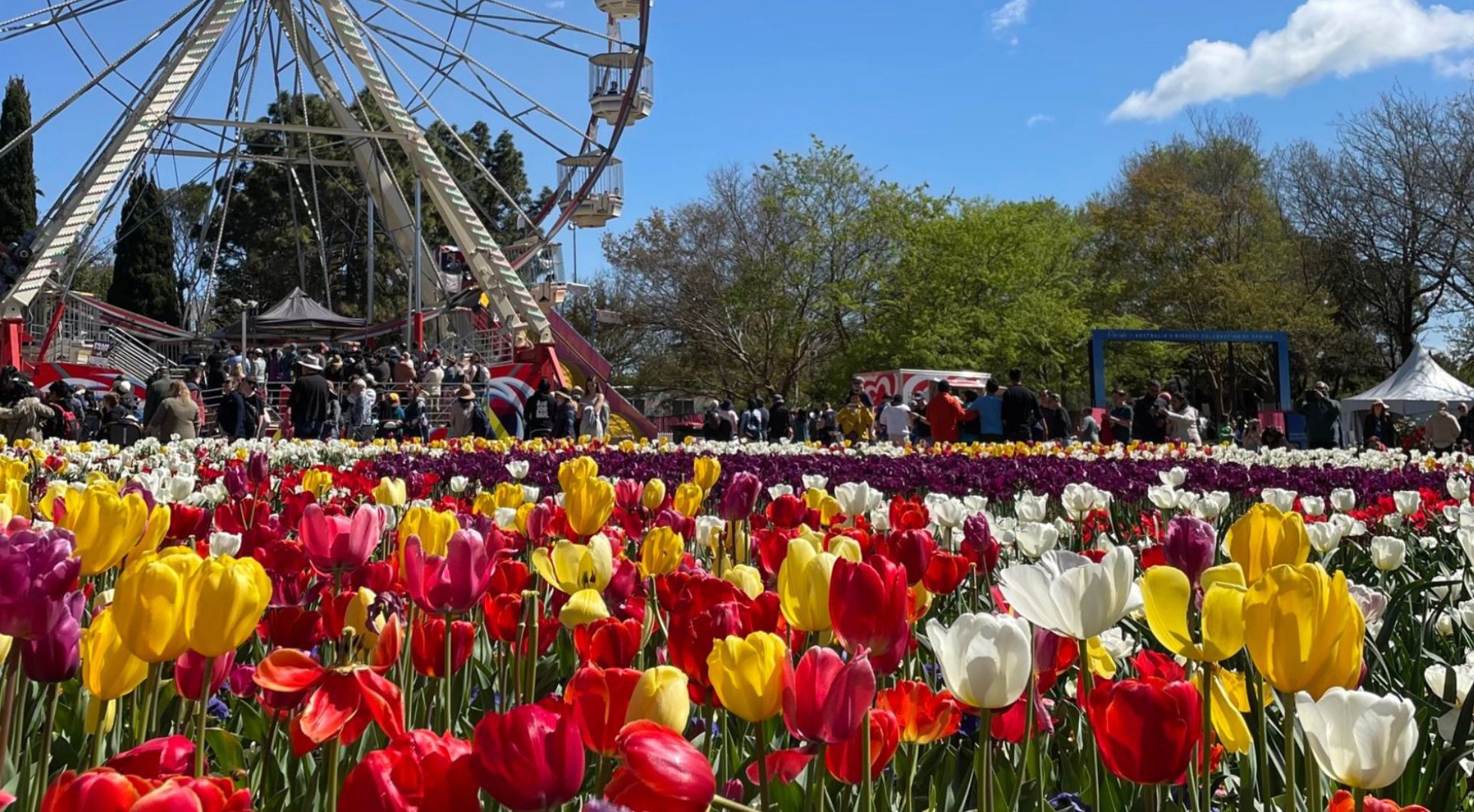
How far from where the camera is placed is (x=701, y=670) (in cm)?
133

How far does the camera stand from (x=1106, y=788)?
147 centimetres

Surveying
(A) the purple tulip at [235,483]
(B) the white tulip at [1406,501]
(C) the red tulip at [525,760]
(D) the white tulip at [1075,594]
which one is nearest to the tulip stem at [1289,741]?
(D) the white tulip at [1075,594]

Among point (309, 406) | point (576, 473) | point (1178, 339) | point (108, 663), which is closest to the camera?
point (108, 663)

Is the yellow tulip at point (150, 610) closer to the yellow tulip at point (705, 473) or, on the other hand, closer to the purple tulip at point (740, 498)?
the purple tulip at point (740, 498)

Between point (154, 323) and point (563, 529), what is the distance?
31.2 m

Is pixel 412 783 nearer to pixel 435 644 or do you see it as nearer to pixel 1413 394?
pixel 435 644

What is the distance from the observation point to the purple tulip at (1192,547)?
1.75 m

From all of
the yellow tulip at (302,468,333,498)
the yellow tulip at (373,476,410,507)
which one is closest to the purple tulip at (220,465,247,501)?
the yellow tulip at (302,468,333,498)

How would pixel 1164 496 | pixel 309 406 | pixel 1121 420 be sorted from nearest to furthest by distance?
pixel 1164 496, pixel 309 406, pixel 1121 420

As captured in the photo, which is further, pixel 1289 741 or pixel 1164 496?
pixel 1164 496

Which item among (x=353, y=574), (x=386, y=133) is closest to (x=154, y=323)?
(x=386, y=133)

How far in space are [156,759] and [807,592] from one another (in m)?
0.70

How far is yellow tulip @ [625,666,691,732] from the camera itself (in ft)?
3.24

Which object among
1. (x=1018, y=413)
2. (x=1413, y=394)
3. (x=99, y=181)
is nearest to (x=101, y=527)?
(x=1018, y=413)
